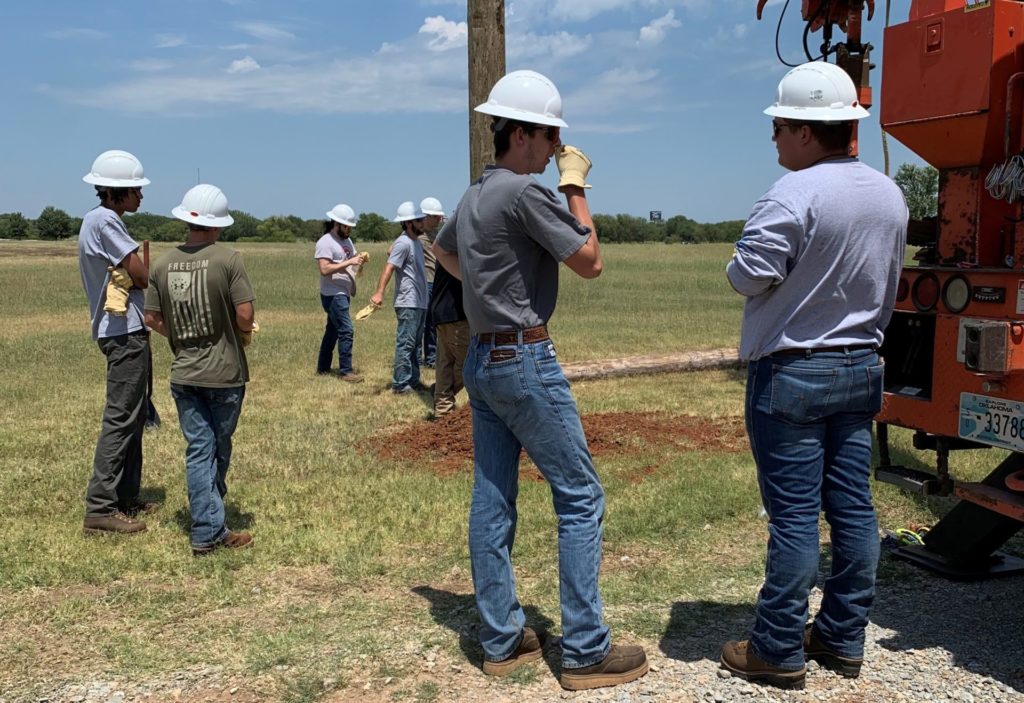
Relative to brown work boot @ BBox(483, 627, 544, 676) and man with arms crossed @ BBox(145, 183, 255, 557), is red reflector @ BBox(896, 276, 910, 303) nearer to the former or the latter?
brown work boot @ BBox(483, 627, 544, 676)

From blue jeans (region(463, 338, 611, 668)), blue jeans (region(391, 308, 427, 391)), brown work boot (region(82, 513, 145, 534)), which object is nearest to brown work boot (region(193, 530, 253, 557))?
brown work boot (region(82, 513, 145, 534))

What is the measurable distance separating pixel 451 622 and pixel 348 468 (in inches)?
117

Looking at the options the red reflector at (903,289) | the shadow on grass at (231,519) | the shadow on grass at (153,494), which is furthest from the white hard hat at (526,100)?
the shadow on grass at (153,494)

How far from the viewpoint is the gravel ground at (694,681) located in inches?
143

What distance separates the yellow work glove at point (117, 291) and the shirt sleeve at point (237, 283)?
906 millimetres

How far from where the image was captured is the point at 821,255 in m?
3.40

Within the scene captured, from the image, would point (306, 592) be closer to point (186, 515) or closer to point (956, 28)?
point (186, 515)

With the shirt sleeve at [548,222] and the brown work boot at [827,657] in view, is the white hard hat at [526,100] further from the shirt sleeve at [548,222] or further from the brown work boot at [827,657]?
the brown work boot at [827,657]

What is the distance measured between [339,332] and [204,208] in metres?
6.32

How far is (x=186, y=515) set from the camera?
6.03 m

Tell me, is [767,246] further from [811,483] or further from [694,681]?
[694,681]

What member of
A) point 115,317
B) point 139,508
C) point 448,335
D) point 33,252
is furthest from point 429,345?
point 33,252

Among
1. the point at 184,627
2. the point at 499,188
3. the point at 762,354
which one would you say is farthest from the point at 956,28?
the point at 184,627

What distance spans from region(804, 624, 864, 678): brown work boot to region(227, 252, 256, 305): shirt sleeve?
3186 millimetres
